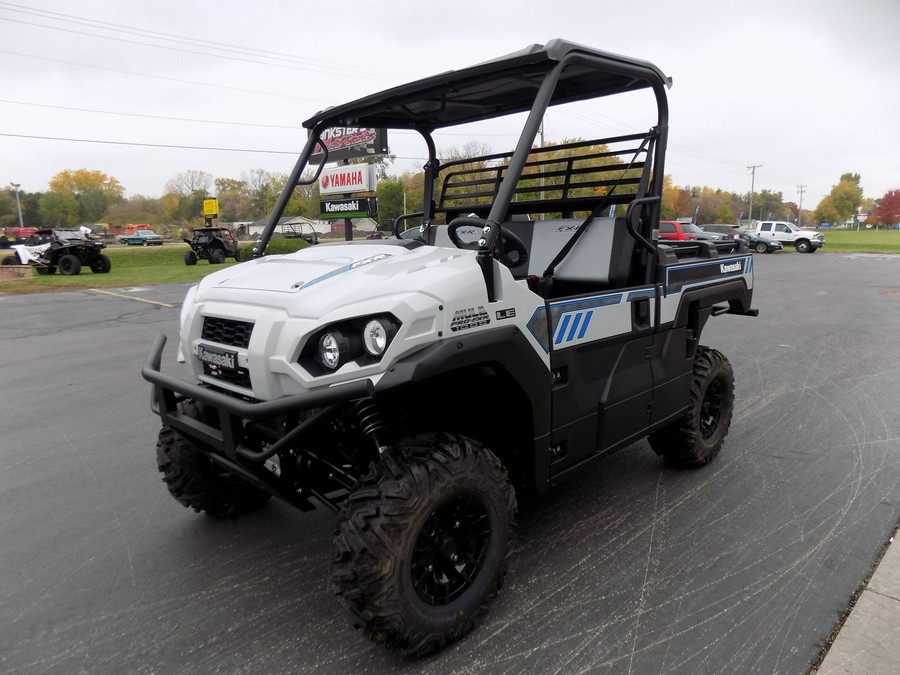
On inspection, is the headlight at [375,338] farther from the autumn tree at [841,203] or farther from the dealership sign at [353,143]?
the autumn tree at [841,203]

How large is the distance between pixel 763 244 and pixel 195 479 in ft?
115

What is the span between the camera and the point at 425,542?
236cm

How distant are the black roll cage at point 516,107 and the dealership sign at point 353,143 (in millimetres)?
133

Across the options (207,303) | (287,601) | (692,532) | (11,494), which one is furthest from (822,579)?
(11,494)

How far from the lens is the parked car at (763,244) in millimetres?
32594

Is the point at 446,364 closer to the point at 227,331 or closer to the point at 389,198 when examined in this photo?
the point at 227,331

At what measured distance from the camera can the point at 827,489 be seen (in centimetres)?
377

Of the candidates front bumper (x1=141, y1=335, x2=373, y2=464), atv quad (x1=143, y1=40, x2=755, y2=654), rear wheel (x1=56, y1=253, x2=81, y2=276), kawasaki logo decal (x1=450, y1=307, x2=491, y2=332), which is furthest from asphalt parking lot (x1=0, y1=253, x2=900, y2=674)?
rear wheel (x1=56, y1=253, x2=81, y2=276)

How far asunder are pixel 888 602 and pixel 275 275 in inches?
117

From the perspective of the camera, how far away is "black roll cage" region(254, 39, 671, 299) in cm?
256

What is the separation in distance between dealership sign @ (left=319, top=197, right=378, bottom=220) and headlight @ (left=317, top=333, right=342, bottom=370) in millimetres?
15403

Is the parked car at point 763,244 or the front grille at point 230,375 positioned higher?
the front grille at point 230,375

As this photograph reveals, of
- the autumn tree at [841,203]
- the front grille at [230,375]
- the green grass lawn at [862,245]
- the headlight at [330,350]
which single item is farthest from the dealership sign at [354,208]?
the autumn tree at [841,203]

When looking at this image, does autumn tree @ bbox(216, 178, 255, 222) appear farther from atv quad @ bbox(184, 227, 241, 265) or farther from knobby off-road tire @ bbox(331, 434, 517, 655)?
knobby off-road tire @ bbox(331, 434, 517, 655)
